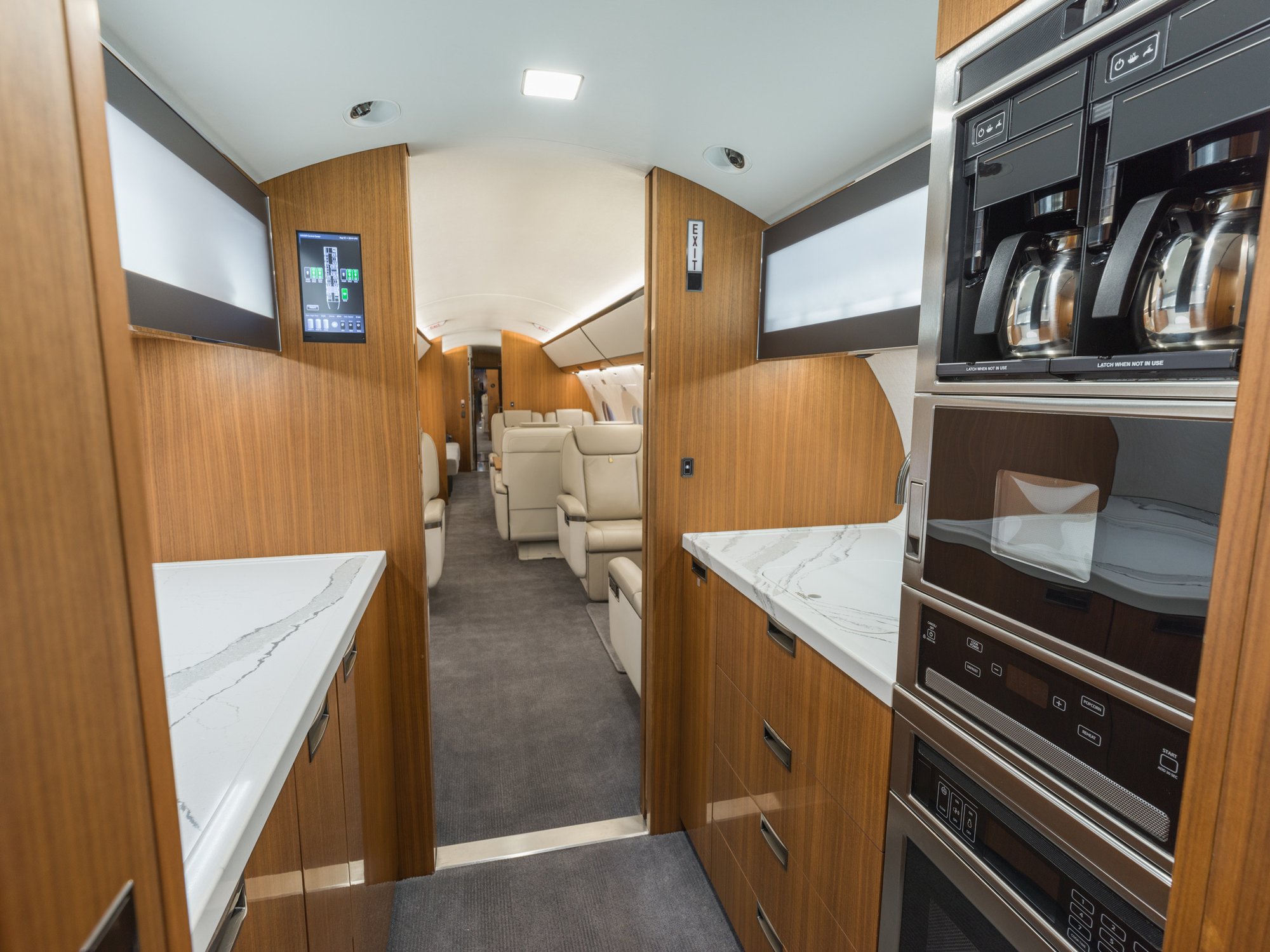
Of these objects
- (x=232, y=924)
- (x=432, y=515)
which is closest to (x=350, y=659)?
(x=232, y=924)

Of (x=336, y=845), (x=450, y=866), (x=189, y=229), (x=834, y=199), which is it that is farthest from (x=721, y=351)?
(x=450, y=866)

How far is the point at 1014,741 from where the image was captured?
863mm

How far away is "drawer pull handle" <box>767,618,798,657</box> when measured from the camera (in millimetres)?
1483

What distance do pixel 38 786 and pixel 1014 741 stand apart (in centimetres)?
102

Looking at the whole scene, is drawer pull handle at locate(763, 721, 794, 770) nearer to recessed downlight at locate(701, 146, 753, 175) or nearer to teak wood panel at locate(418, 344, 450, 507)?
recessed downlight at locate(701, 146, 753, 175)

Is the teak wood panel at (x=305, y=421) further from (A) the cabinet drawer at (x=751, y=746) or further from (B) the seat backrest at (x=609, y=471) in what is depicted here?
(B) the seat backrest at (x=609, y=471)

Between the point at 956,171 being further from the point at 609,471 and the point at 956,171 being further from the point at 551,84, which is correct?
the point at 609,471

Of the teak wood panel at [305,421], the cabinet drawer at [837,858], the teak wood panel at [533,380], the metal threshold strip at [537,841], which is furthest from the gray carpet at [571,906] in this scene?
the teak wood panel at [533,380]

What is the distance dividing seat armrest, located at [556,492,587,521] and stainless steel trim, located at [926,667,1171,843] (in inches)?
154

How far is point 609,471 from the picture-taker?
4965mm

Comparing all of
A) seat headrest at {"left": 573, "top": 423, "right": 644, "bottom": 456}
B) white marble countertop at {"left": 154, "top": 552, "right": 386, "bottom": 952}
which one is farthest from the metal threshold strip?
seat headrest at {"left": 573, "top": 423, "right": 644, "bottom": 456}

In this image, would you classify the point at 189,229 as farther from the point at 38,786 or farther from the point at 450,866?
the point at 450,866

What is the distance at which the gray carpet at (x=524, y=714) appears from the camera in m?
2.41

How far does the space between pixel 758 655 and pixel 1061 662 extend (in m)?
0.94
